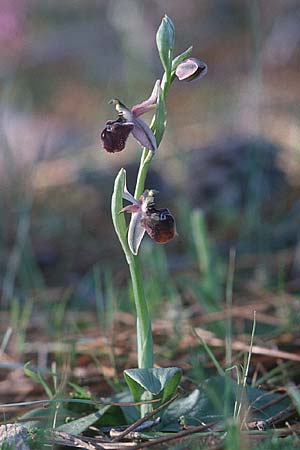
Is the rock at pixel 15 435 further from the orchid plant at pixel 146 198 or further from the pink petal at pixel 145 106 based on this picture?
the pink petal at pixel 145 106

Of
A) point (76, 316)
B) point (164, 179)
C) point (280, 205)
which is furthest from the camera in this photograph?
point (164, 179)

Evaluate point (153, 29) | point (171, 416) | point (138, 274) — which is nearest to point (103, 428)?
point (171, 416)

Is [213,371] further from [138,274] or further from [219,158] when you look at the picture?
[219,158]

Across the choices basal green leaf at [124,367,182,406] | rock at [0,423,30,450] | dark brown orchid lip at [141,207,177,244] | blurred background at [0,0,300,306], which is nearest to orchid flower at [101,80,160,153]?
dark brown orchid lip at [141,207,177,244]

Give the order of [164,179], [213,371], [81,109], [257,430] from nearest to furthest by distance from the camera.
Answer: [257,430]
[213,371]
[164,179]
[81,109]

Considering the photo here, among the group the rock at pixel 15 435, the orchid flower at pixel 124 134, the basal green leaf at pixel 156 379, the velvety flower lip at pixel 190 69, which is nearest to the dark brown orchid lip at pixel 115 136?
the orchid flower at pixel 124 134

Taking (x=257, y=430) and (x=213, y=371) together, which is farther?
(x=213, y=371)
